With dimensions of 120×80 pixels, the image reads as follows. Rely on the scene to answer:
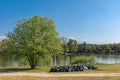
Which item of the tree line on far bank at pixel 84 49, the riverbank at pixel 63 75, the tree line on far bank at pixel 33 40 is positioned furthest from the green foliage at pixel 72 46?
the riverbank at pixel 63 75

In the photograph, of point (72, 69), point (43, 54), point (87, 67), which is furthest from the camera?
point (43, 54)

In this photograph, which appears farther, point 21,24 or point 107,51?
point 107,51

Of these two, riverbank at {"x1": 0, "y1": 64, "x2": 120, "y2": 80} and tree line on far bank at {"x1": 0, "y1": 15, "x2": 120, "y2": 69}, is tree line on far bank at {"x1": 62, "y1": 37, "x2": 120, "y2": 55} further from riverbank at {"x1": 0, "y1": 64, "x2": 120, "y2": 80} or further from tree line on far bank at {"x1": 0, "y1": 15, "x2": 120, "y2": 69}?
riverbank at {"x1": 0, "y1": 64, "x2": 120, "y2": 80}

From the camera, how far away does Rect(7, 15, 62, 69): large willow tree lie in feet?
102

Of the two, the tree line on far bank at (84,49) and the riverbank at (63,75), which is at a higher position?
the tree line on far bank at (84,49)

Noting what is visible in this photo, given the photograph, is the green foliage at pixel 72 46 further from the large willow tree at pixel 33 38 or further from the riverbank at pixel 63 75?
the riverbank at pixel 63 75

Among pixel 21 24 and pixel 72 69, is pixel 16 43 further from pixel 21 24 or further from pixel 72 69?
pixel 72 69

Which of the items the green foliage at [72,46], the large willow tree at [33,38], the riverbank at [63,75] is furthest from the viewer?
the green foliage at [72,46]

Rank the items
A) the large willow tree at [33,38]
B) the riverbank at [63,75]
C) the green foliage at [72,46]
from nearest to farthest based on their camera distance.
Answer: the riverbank at [63,75] < the large willow tree at [33,38] < the green foliage at [72,46]

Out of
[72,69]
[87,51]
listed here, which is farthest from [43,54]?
[87,51]

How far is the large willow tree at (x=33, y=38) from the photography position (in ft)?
102

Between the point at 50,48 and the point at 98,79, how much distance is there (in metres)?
11.7

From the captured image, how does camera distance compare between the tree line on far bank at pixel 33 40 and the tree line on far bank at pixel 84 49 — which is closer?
the tree line on far bank at pixel 33 40

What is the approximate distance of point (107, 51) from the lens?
143250mm
